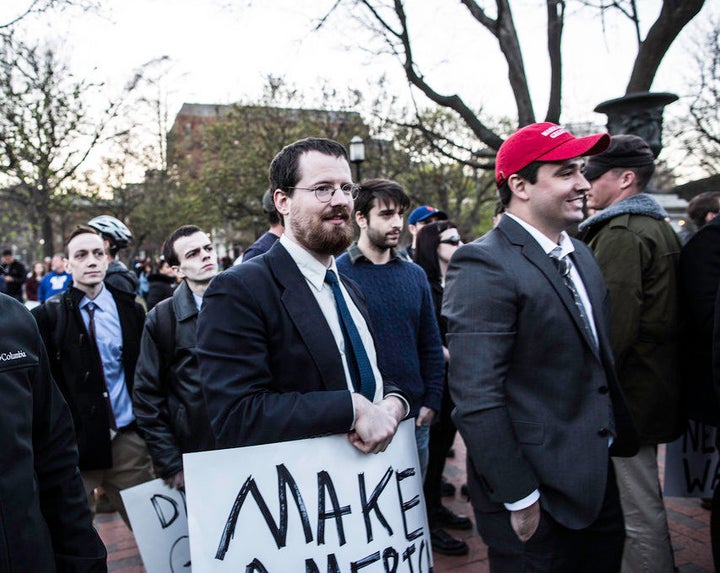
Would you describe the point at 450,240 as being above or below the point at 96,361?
above

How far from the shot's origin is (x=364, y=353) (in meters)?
2.06

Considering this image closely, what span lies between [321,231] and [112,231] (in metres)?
3.12

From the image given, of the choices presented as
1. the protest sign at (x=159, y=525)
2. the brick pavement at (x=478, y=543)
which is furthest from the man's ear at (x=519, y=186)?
the brick pavement at (x=478, y=543)

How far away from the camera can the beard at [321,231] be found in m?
2.04

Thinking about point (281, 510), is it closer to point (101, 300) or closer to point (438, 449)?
point (101, 300)

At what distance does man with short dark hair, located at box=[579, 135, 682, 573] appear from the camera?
9.36ft

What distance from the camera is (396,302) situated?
10.8 ft

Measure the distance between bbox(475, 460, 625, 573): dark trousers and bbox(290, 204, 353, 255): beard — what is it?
1.11 m

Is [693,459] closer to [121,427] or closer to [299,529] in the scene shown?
[299,529]

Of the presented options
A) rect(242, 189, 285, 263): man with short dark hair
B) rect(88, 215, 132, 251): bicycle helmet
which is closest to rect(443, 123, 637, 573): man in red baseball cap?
rect(242, 189, 285, 263): man with short dark hair

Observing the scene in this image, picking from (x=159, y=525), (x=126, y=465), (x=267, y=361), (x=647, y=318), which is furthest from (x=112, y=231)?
(x=647, y=318)

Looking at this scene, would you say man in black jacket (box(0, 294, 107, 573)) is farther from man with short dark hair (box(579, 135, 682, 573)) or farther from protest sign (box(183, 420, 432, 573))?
man with short dark hair (box(579, 135, 682, 573))

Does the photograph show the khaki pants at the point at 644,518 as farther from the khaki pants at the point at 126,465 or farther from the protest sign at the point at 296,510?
the khaki pants at the point at 126,465

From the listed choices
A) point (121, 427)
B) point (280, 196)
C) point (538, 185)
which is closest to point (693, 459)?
point (538, 185)
